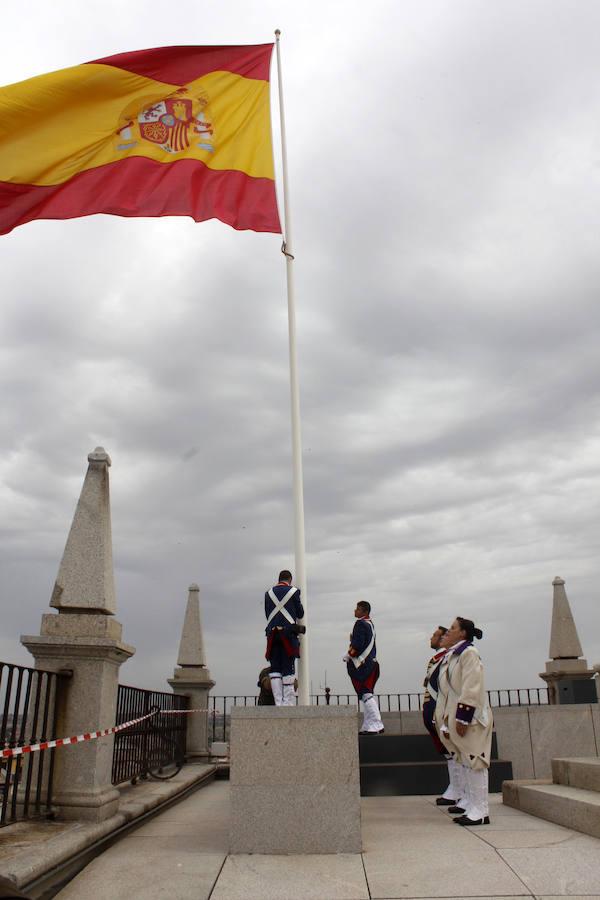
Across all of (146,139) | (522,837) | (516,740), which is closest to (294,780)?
(522,837)

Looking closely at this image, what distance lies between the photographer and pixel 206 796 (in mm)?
10477

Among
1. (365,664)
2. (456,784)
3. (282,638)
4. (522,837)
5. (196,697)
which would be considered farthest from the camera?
(196,697)

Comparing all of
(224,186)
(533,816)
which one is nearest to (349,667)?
(533,816)

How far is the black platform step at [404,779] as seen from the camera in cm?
1045

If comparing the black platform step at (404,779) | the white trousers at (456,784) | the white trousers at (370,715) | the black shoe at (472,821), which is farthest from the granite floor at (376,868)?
the black platform step at (404,779)

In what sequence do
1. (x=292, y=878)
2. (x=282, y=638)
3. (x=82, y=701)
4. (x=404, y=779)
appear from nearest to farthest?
(x=292, y=878) < (x=82, y=701) < (x=282, y=638) < (x=404, y=779)

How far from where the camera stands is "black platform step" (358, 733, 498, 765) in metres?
11.2

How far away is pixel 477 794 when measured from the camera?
7145 mm

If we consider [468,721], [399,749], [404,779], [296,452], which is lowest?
[404,779]

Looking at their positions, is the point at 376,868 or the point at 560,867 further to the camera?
the point at 376,868

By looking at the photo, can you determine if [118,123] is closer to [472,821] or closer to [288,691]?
[288,691]

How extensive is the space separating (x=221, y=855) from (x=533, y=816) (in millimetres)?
3534

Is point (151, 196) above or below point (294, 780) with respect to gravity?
above

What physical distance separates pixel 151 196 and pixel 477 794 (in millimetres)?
7227
